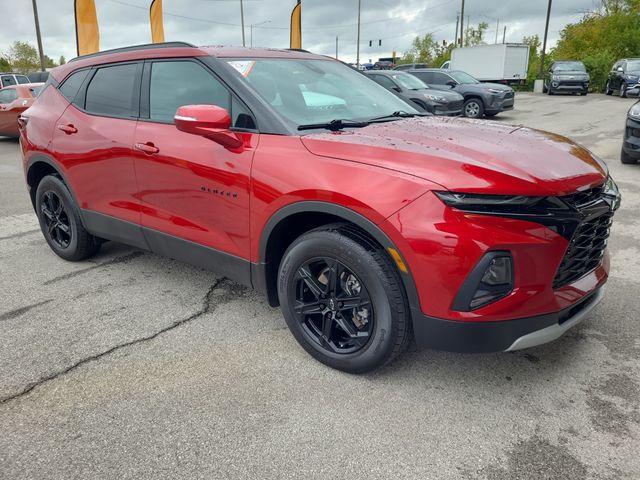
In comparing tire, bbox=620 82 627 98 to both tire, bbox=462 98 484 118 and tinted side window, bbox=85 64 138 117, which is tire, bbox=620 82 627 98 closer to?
tire, bbox=462 98 484 118

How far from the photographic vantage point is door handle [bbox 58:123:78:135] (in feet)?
13.2

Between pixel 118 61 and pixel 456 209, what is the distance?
9.56 ft

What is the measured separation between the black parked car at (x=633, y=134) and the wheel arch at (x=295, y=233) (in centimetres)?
702

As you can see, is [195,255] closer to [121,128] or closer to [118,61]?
[121,128]

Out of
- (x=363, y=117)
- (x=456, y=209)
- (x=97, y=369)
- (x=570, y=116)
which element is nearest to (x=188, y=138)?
(x=363, y=117)

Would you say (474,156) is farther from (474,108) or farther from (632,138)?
(474,108)

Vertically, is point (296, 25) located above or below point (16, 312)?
above

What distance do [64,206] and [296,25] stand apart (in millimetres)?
19214

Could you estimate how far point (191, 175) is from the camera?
316 centimetres

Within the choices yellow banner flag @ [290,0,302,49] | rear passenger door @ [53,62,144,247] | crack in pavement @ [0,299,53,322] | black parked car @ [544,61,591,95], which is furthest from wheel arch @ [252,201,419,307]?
black parked car @ [544,61,591,95]

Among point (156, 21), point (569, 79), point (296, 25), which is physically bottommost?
point (569, 79)

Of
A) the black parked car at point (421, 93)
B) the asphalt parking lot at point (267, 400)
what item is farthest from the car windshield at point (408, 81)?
the asphalt parking lot at point (267, 400)

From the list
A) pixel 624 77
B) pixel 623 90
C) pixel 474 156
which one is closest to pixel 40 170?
pixel 474 156

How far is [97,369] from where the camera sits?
2873 mm
